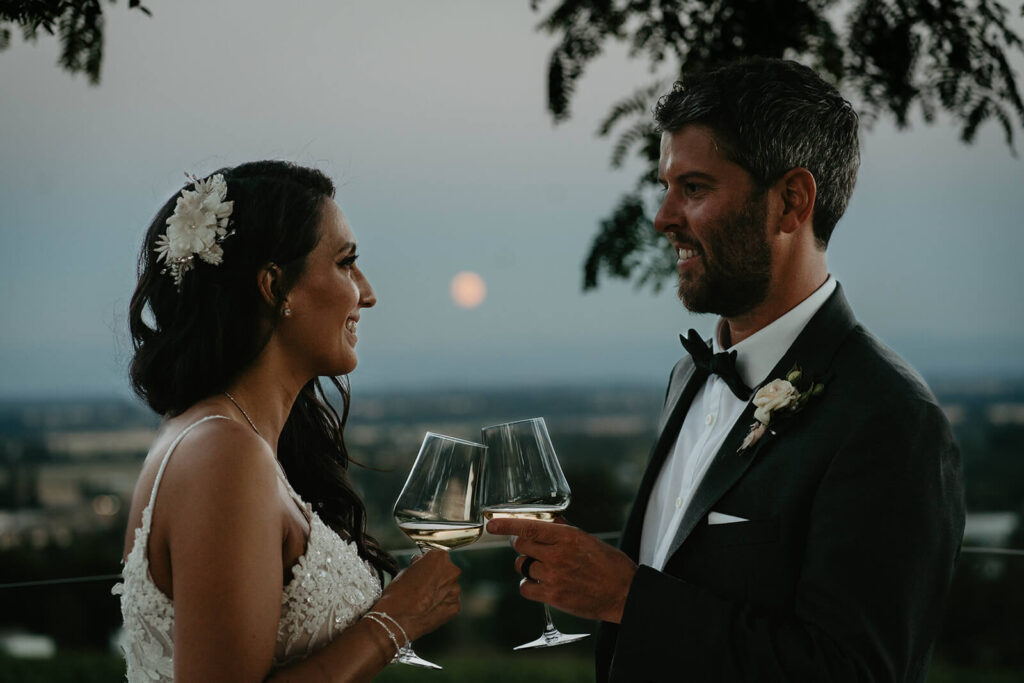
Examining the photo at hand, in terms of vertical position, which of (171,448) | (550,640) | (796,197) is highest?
(796,197)

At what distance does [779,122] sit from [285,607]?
1653 millimetres

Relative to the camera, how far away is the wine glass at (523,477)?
2.23 meters

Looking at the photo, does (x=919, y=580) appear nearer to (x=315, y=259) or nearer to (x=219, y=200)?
(x=315, y=259)

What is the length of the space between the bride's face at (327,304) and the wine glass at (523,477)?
0.46m

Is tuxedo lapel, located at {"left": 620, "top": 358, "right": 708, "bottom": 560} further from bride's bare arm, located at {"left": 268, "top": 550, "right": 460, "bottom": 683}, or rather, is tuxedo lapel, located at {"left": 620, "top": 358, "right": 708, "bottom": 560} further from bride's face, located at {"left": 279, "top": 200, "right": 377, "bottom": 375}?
bride's face, located at {"left": 279, "top": 200, "right": 377, "bottom": 375}

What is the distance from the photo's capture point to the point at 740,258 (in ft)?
7.70

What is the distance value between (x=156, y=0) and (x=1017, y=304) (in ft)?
14.0

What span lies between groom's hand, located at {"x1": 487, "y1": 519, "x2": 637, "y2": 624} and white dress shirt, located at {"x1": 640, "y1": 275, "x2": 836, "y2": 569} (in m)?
0.19

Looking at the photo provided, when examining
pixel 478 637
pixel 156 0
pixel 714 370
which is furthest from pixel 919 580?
pixel 156 0

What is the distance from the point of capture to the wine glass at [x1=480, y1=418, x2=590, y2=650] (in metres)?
2.23

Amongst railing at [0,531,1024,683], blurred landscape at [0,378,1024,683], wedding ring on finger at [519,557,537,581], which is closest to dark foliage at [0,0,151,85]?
blurred landscape at [0,378,1024,683]

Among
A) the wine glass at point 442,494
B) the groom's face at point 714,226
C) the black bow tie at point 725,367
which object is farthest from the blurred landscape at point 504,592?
the groom's face at point 714,226

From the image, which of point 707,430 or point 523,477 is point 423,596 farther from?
point 707,430

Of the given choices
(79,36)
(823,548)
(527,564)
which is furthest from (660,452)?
(79,36)
